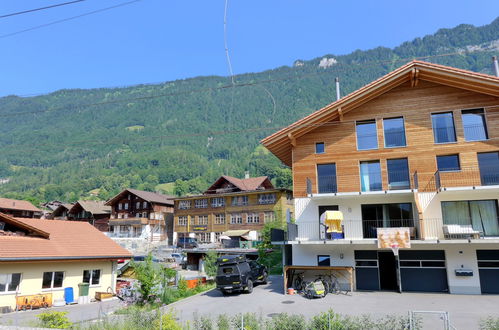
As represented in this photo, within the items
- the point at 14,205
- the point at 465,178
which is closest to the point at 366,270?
the point at 465,178

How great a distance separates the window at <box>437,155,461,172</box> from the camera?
22.1 meters

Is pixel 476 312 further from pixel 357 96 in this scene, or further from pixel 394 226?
pixel 357 96

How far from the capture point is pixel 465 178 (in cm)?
2161

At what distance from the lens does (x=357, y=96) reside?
2378 centimetres

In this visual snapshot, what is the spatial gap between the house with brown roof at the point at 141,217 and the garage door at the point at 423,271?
5849 cm

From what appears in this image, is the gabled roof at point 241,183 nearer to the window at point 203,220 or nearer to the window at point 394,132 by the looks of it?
the window at point 203,220

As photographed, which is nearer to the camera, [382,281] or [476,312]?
[476,312]

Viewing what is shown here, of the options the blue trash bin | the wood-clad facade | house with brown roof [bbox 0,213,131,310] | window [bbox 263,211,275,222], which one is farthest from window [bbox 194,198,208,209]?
the wood-clad facade

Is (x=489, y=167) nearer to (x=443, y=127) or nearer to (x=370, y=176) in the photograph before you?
(x=443, y=127)

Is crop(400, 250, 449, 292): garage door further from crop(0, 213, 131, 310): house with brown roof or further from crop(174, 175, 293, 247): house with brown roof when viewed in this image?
crop(174, 175, 293, 247): house with brown roof

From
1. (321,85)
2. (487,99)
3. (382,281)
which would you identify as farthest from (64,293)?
(321,85)

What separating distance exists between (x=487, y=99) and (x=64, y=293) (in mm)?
29209

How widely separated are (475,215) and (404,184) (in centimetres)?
422

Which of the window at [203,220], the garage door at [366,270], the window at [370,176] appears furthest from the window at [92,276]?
the window at [203,220]
